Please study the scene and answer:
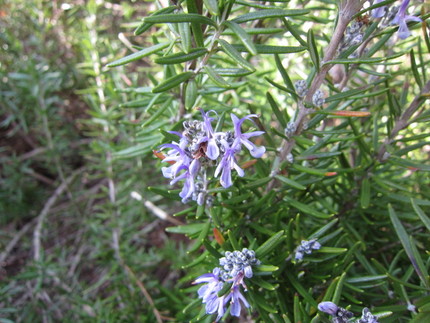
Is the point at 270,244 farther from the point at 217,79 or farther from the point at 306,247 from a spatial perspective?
the point at 217,79

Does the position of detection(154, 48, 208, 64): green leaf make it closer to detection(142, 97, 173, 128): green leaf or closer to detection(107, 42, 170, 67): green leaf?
detection(107, 42, 170, 67): green leaf

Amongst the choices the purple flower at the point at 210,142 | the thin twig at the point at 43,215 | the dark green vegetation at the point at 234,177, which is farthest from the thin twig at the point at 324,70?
the thin twig at the point at 43,215

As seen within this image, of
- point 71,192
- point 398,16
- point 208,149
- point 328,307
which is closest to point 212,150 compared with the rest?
point 208,149

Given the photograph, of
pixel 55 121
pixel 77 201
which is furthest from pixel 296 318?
pixel 55 121

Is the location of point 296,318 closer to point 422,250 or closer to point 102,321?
point 422,250

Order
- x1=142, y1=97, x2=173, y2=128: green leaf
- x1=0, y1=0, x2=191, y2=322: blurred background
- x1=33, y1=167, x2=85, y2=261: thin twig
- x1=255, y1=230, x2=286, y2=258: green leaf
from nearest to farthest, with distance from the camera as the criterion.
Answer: x1=255, y1=230, x2=286, y2=258: green leaf < x1=142, y1=97, x2=173, y2=128: green leaf < x1=0, y1=0, x2=191, y2=322: blurred background < x1=33, y1=167, x2=85, y2=261: thin twig

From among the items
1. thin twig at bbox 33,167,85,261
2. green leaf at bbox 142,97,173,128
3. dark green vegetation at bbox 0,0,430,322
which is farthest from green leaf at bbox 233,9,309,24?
thin twig at bbox 33,167,85,261
